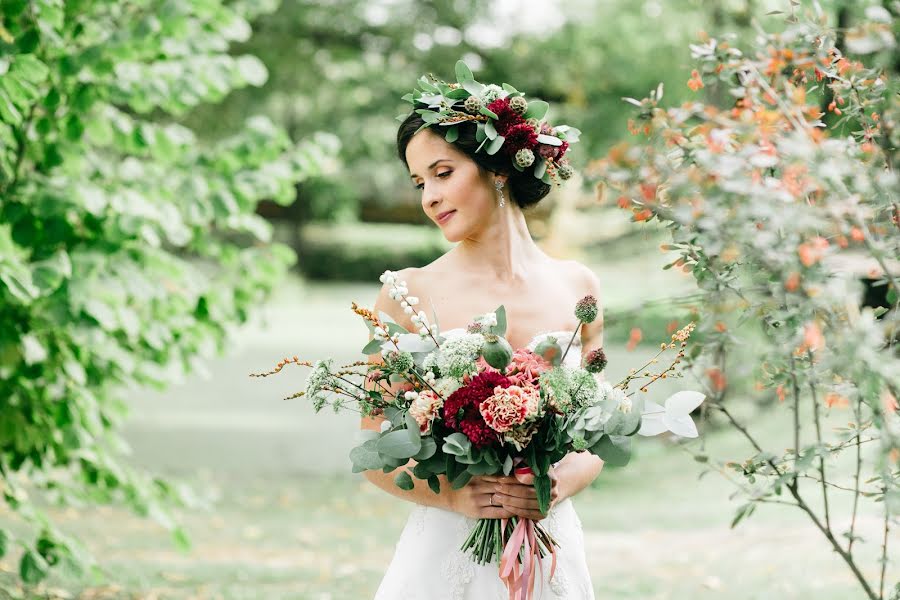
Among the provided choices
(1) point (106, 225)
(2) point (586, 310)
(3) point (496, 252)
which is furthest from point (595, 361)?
(1) point (106, 225)

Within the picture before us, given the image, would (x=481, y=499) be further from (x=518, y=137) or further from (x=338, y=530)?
(x=338, y=530)

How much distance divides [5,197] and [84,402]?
3.37 feet

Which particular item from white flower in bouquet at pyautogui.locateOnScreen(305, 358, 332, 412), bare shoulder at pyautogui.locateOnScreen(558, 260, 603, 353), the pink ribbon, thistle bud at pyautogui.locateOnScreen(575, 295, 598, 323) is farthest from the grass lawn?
white flower in bouquet at pyautogui.locateOnScreen(305, 358, 332, 412)

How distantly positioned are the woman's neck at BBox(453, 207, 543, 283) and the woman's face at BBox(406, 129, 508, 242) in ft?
0.30

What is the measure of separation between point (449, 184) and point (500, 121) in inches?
9.4

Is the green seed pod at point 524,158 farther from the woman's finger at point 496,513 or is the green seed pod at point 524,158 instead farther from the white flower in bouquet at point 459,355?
the woman's finger at point 496,513

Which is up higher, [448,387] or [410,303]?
[410,303]

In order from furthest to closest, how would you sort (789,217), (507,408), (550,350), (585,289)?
1. (585,289)
2. (507,408)
3. (550,350)
4. (789,217)

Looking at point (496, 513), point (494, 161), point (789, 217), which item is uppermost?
point (494, 161)

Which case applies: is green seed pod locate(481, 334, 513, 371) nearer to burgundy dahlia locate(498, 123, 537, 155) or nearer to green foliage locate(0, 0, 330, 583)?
A: burgundy dahlia locate(498, 123, 537, 155)

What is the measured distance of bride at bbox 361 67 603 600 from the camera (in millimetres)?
2688

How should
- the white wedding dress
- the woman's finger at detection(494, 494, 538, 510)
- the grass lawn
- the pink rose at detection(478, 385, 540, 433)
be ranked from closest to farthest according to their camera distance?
1. the pink rose at detection(478, 385, 540, 433)
2. the woman's finger at detection(494, 494, 538, 510)
3. the white wedding dress
4. the grass lawn

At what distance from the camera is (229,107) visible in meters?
14.6

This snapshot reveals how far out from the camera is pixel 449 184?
2.82 meters
